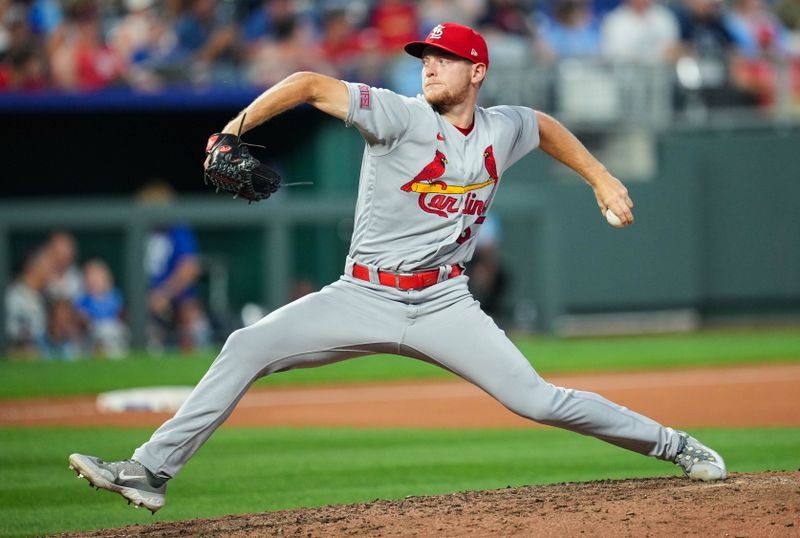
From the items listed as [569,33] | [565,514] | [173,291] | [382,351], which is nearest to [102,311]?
[173,291]

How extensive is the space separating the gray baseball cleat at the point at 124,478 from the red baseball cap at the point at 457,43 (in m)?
1.89

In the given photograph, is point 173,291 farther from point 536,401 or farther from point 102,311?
point 536,401

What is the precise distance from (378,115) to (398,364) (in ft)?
27.1

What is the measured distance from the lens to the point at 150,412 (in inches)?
365

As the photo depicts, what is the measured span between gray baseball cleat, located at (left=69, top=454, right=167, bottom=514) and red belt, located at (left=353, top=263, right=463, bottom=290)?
1.08m

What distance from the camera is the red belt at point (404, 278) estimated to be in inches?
189

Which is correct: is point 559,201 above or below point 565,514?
above

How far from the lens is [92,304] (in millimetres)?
12492

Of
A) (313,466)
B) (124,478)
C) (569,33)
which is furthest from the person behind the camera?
(569,33)

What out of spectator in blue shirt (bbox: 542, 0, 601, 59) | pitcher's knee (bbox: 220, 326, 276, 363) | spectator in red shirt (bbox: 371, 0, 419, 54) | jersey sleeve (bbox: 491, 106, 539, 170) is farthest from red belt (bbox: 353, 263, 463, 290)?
spectator in blue shirt (bbox: 542, 0, 601, 59)

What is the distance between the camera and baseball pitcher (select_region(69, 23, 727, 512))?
14.9 ft

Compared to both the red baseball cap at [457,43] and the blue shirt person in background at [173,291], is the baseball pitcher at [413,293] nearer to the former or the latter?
the red baseball cap at [457,43]

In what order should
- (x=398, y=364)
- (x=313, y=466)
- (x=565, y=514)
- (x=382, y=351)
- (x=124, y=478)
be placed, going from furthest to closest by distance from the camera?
(x=398, y=364) < (x=313, y=466) < (x=382, y=351) < (x=565, y=514) < (x=124, y=478)

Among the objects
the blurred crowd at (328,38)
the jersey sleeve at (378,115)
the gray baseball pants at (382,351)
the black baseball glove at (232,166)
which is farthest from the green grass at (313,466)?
the blurred crowd at (328,38)
